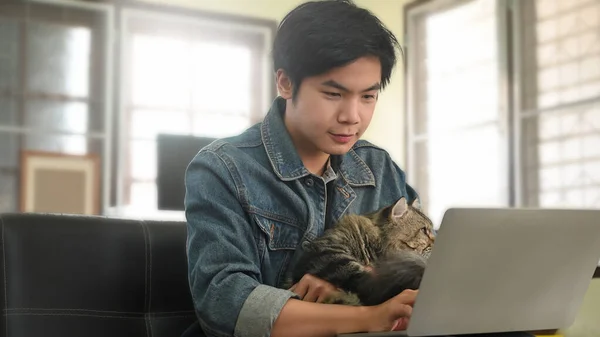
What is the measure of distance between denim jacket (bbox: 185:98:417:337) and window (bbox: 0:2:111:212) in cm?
385

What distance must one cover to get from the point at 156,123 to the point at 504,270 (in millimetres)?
4432

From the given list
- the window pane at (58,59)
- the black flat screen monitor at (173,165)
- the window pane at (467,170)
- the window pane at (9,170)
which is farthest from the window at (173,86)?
the black flat screen monitor at (173,165)

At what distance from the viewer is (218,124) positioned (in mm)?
5211

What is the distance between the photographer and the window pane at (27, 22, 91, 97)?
4699 mm

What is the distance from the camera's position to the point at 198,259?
99 centimetres

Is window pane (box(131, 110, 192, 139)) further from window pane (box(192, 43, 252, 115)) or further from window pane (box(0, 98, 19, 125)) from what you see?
window pane (box(0, 98, 19, 125))

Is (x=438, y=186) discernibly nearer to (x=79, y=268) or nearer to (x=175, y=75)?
(x=175, y=75)

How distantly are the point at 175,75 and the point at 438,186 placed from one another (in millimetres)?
1980

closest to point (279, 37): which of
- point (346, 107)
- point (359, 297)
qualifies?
point (346, 107)

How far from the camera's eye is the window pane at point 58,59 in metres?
4.70

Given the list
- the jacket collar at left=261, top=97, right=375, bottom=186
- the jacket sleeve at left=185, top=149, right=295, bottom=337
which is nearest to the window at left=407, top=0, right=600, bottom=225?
the jacket collar at left=261, top=97, right=375, bottom=186

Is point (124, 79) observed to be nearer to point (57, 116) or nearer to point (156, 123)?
point (156, 123)

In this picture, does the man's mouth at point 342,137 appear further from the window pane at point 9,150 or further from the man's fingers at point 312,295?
the window pane at point 9,150

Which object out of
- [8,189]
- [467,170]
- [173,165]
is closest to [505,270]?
[173,165]
